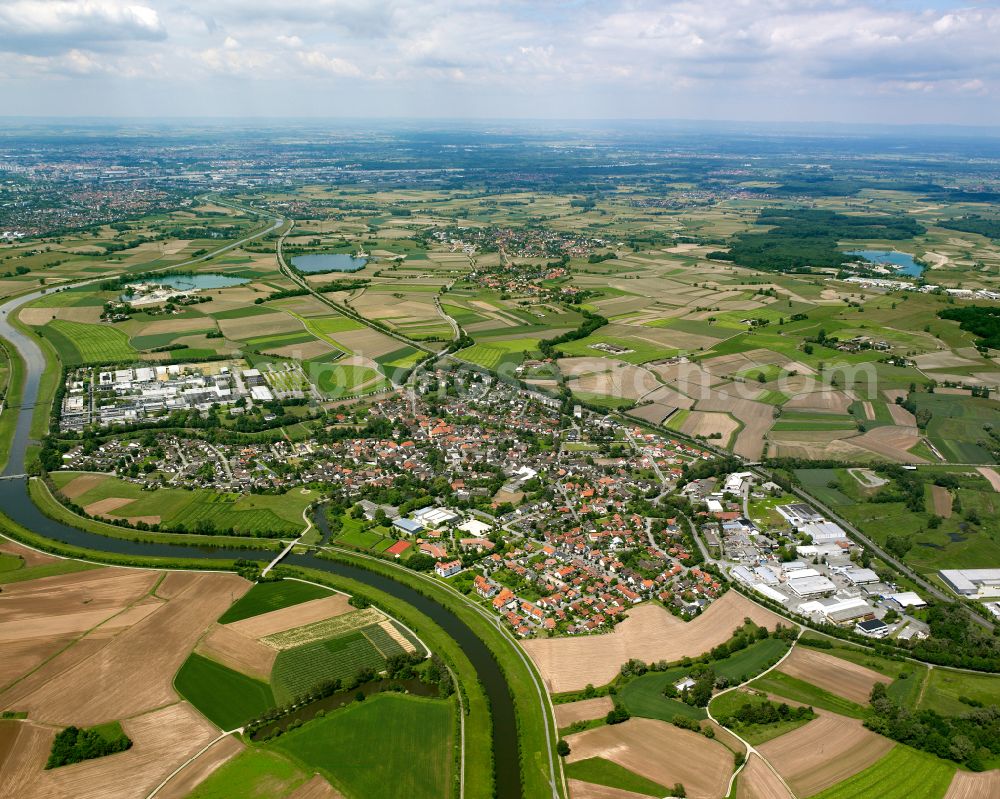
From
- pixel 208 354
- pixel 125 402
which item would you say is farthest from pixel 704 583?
pixel 208 354

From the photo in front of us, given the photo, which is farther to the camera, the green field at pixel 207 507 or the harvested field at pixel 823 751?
the green field at pixel 207 507

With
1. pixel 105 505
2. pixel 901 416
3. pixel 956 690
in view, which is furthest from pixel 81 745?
pixel 901 416

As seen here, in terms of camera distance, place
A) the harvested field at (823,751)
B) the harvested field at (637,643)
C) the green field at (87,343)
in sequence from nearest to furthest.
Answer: the harvested field at (823,751) → the harvested field at (637,643) → the green field at (87,343)

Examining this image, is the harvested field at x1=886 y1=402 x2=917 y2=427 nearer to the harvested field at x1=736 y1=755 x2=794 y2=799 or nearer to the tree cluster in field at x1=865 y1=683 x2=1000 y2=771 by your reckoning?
the tree cluster in field at x1=865 y1=683 x2=1000 y2=771

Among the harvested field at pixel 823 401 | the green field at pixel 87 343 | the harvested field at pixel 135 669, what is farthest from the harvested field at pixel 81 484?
the harvested field at pixel 823 401

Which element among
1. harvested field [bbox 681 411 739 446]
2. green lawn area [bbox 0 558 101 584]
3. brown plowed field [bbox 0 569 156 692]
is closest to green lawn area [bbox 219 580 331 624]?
brown plowed field [bbox 0 569 156 692]

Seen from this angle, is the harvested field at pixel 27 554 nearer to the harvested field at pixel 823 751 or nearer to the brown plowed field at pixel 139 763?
the brown plowed field at pixel 139 763

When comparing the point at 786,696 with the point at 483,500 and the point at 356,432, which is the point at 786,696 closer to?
the point at 483,500
